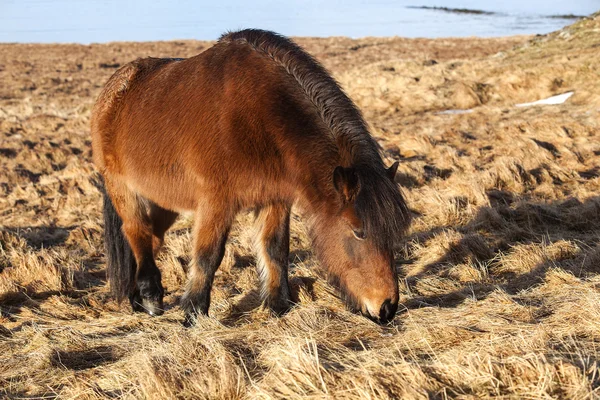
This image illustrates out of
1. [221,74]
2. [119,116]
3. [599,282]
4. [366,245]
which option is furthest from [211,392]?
[119,116]

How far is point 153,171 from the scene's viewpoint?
15.3 feet

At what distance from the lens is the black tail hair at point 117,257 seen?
5.11m

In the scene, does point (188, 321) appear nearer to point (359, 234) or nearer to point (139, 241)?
point (139, 241)

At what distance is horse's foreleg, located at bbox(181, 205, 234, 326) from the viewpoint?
4109 mm

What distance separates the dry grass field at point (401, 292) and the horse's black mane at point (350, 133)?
62cm

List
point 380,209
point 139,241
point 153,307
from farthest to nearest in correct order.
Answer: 1. point 139,241
2. point 153,307
3. point 380,209

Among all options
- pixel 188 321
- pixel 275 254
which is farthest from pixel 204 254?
pixel 275 254

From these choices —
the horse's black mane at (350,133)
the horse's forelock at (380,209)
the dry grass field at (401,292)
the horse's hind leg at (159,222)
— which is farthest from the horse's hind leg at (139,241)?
the horse's forelock at (380,209)

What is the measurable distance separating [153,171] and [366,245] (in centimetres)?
189

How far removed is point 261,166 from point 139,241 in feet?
5.61

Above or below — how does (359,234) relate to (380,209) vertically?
below

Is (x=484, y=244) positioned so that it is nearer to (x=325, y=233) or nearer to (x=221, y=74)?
(x=325, y=233)

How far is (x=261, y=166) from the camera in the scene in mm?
3977

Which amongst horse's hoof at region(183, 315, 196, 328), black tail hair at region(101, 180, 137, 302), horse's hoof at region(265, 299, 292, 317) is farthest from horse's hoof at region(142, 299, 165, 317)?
horse's hoof at region(265, 299, 292, 317)
